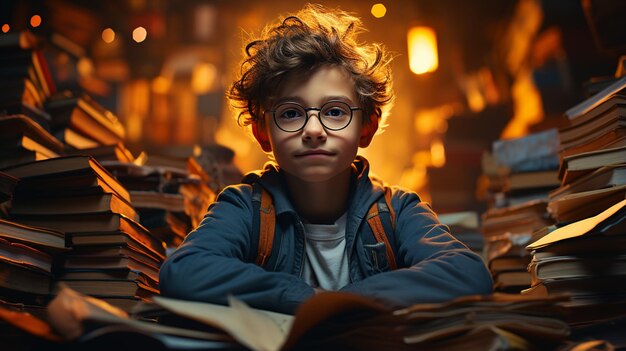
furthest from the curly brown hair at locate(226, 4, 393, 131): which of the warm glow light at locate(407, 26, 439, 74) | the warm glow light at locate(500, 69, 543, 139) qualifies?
the warm glow light at locate(500, 69, 543, 139)

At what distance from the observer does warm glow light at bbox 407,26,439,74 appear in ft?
12.0

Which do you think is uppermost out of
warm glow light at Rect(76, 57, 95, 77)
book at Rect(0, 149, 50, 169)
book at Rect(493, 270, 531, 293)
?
warm glow light at Rect(76, 57, 95, 77)

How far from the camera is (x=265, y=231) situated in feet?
5.18

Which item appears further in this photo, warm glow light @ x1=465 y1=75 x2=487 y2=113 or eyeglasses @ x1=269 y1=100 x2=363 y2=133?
warm glow light @ x1=465 y1=75 x2=487 y2=113

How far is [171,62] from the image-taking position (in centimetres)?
533

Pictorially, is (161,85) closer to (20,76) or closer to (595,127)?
(20,76)

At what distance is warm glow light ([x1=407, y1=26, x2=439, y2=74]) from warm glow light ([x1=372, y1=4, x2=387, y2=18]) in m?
2.01

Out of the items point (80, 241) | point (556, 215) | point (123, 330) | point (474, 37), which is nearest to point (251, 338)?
point (123, 330)

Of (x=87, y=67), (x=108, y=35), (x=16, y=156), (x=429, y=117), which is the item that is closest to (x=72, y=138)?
(x=16, y=156)

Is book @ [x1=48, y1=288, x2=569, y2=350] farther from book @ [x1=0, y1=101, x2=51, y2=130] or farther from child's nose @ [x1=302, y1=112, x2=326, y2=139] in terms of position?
book @ [x1=0, y1=101, x2=51, y2=130]

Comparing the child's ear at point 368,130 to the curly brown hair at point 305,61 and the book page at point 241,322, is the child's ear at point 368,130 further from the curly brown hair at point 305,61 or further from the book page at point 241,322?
the book page at point 241,322

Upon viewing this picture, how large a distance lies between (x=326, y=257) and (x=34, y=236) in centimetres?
80

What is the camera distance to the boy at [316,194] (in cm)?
135

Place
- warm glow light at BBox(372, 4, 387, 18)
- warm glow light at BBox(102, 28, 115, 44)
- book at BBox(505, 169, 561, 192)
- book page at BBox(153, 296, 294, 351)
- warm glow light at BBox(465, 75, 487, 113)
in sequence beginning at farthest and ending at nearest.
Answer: warm glow light at BBox(465, 75, 487, 113) < warm glow light at BBox(372, 4, 387, 18) < warm glow light at BBox(102, 28, 115, 44) < book at BBox(505, 169, 561, 192) < book page at BBox(153, 296, 294, 351)
